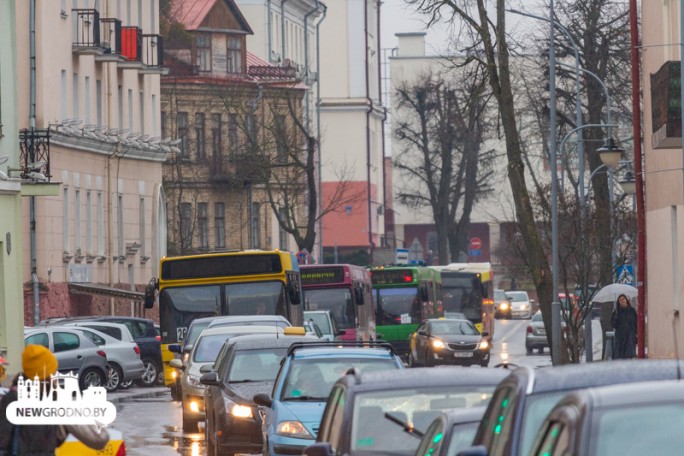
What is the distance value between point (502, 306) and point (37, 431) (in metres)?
84.6

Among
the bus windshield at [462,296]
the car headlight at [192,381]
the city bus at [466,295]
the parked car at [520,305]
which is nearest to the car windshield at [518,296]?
the parked car at [520,305]

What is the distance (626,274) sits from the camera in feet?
142

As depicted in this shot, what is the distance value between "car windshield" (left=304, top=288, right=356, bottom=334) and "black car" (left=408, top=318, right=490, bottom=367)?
13.9 ft

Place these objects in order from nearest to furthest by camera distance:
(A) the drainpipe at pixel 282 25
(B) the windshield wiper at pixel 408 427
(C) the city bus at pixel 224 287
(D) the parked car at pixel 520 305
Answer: (B) the windshield wiper at pixel 408 427, (C) the city bus at pixel 224 287, (A) the drainpipe at pixel 282 25, (D) the parked car at pixel 520 305

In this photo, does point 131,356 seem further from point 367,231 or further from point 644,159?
point 367,231

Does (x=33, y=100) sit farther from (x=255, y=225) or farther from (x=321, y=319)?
(x=255, y=225)

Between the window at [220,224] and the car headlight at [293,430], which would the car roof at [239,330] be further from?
the window at [220,224]

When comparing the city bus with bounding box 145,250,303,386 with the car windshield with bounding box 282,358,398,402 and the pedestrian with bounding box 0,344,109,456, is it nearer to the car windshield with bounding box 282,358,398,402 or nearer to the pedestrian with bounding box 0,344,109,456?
the car windshield with bounding box 282,358,398,402

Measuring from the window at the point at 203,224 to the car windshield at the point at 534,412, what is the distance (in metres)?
69.8

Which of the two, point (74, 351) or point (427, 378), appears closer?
point (427, 378)

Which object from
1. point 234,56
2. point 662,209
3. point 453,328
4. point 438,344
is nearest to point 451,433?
point 662,209

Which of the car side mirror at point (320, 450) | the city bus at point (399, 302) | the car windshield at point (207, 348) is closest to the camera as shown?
the car side mirror at point (320, 450)

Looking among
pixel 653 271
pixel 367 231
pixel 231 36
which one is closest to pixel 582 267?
pixel 653 271

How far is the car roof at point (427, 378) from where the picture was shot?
11570mm
